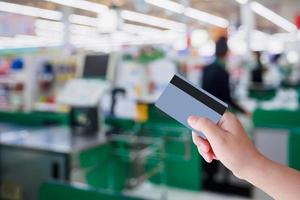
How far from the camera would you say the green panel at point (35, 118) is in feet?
12.1

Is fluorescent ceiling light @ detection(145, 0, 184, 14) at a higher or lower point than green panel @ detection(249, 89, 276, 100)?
higher

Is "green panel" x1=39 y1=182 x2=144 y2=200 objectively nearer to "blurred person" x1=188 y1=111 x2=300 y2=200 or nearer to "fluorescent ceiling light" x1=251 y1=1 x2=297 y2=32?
"blurred person" x1=188 y1=111 x2=300 y2=200

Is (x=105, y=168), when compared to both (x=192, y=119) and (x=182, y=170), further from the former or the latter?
(x=192, y=119)

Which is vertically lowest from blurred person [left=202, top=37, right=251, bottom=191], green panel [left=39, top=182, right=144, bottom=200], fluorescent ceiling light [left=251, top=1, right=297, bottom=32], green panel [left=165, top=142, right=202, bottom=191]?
A: green panel [left=165, top=142, right=202, bottom=191]

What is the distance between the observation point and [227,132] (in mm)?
663

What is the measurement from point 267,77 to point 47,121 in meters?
6.32

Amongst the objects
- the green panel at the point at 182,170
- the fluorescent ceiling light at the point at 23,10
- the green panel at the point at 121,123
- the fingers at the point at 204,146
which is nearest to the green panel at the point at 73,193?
the fingers at the point at 204,146

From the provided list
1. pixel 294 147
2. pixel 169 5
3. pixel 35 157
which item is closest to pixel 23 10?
pixel 169 5

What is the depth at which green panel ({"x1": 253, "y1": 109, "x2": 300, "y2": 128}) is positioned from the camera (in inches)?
A: 129

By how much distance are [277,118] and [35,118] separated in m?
2.36

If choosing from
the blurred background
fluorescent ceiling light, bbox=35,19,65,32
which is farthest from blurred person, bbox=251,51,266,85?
fluorescent ceiling light, bbox=35,19,65,32

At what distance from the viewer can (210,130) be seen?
64 cm

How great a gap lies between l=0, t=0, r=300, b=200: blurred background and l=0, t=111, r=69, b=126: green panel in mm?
10

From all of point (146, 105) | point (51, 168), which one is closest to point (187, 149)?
point (146, 105)
